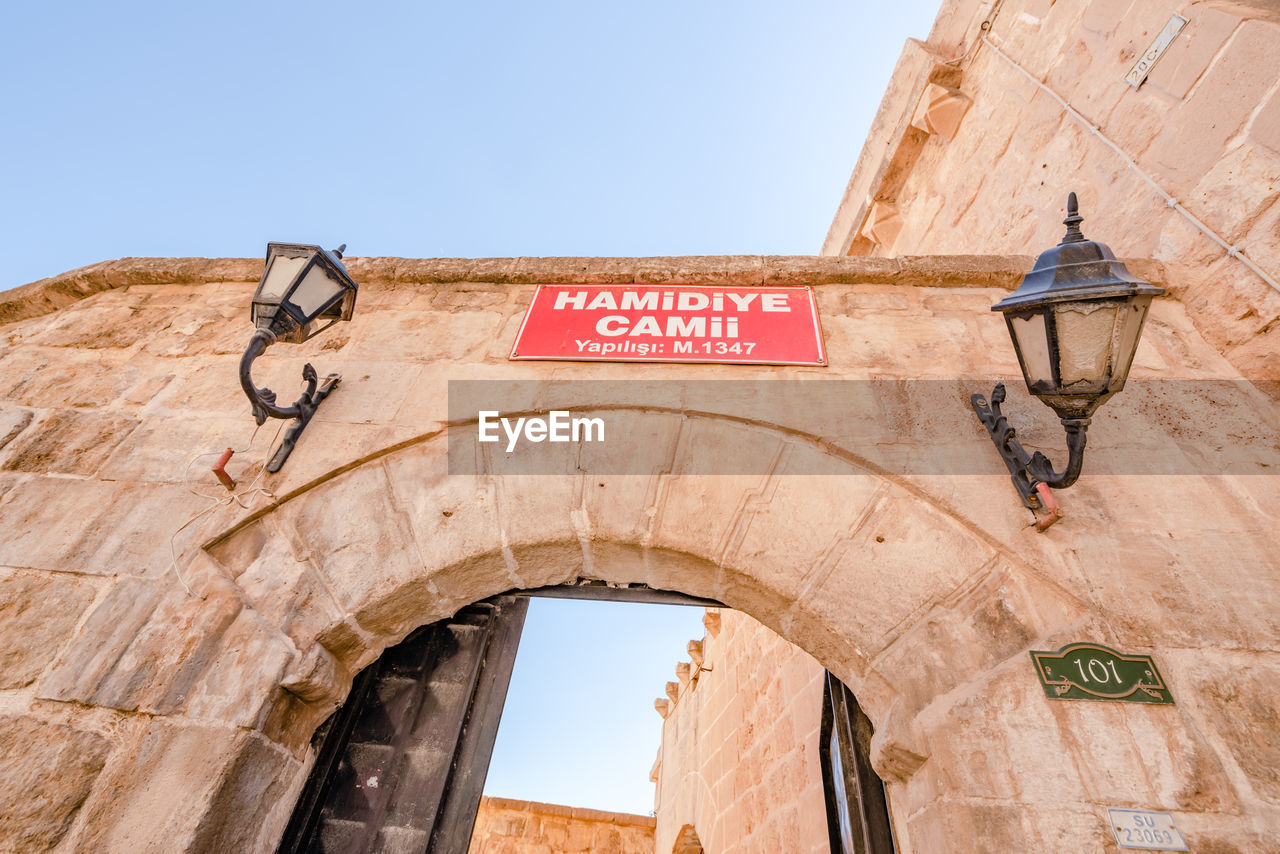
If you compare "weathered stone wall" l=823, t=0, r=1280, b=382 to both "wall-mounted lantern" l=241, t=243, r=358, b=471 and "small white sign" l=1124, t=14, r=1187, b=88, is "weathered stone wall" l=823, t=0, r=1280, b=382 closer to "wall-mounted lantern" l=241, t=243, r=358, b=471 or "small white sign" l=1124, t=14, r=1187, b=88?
"small white sign" l=1124, t=14, r=1187, b=88

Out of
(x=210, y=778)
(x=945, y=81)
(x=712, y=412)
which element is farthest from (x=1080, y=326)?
(x=945, y=81)

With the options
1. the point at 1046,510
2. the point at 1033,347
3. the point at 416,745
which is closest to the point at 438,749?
the point at 416,745

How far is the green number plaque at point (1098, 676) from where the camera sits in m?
1.39

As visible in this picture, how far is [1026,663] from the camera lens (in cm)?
145

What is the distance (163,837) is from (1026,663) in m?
2.20

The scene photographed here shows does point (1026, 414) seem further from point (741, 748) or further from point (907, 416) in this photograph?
point (741, 748)

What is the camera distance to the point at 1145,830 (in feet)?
4.01

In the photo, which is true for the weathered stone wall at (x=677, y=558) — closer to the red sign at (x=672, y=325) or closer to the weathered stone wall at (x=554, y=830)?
the red sign at (x=672, y=325)

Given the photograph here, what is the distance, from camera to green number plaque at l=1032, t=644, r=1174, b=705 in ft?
4.55

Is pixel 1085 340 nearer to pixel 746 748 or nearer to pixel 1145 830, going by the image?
pixel 1145 830

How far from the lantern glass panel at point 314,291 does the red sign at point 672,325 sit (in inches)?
27.2

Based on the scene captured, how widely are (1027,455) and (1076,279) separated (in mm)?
554

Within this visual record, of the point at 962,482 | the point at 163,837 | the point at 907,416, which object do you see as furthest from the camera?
the point at 907,416

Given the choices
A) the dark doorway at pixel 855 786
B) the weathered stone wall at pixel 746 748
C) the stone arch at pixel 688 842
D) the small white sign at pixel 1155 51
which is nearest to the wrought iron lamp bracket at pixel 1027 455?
the dark doorway at pixel 855 786
